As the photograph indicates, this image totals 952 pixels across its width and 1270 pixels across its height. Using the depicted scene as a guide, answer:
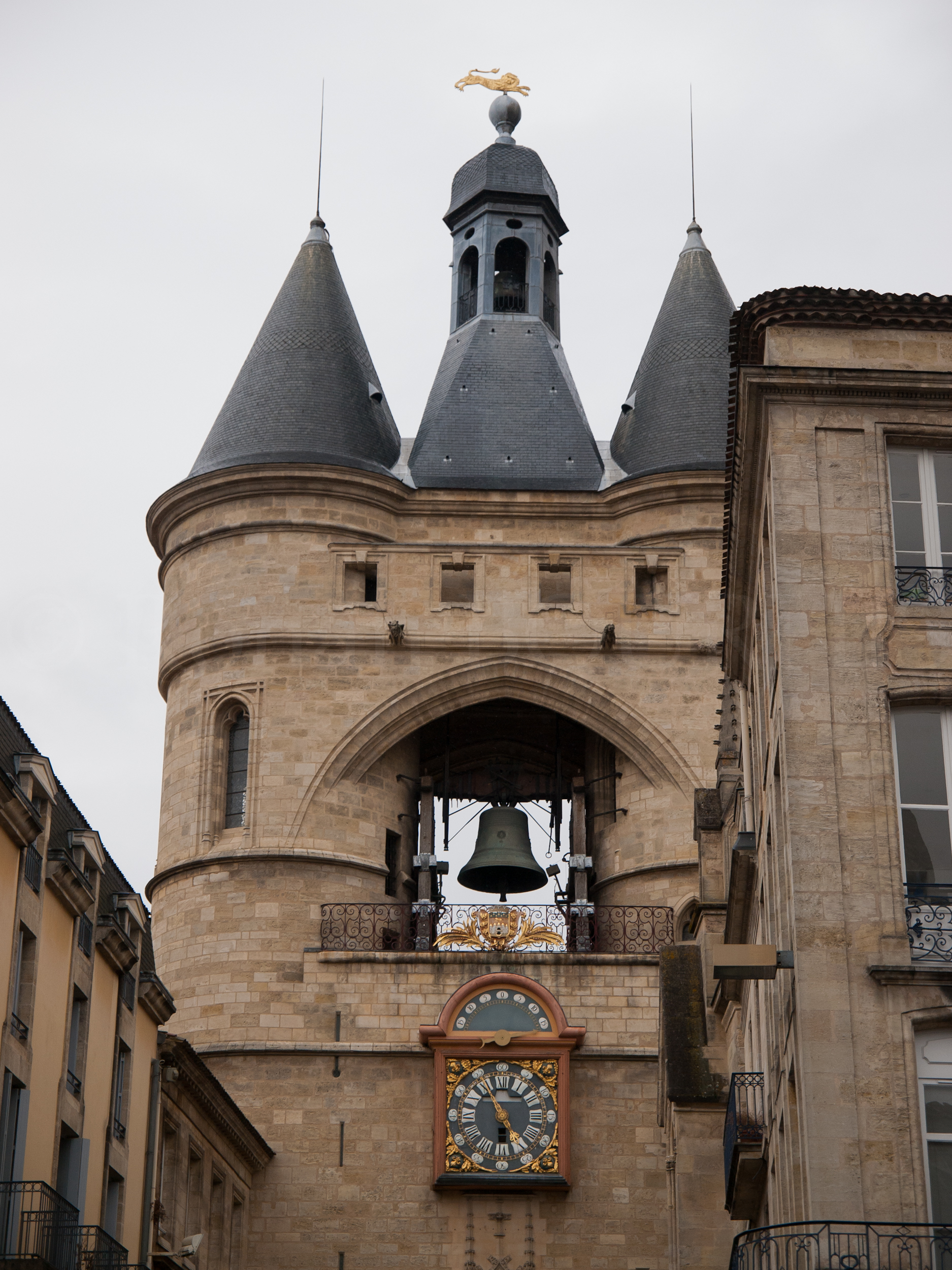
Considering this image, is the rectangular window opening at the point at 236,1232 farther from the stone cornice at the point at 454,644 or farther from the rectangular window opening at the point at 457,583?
the rectangular window opening at the point at 457,583

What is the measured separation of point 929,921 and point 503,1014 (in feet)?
49.7

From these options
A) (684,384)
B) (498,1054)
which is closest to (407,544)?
(684,384)

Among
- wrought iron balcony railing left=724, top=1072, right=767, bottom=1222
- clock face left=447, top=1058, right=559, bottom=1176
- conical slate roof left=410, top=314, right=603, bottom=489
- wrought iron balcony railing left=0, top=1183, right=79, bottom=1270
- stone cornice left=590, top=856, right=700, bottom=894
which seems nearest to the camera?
wrought iron balcony railing left=0, top=1183, right=79, bottom=1270

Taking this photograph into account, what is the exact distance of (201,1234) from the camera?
82.8ft

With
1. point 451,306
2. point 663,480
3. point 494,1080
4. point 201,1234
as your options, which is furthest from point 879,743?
point 451,306

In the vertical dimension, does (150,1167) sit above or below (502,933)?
below

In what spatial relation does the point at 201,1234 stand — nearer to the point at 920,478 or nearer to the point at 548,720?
the point at 548,720

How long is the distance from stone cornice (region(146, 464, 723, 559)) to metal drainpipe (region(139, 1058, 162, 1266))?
10655 mm

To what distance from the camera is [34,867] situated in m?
19.2

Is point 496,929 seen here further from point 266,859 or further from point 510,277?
point 510,277

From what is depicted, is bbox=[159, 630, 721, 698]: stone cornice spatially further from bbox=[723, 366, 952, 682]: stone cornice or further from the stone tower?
bbox=[723, 366, 952, 682]: stone cornice

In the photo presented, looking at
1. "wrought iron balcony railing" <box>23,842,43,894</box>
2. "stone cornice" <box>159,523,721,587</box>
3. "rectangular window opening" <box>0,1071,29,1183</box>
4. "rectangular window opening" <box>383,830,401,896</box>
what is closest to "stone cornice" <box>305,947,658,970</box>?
"rectangular window opening" <box>383,830,401,896</box>

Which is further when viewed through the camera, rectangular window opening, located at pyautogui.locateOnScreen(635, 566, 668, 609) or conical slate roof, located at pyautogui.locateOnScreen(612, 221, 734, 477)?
conical slate roof, located at pyautogui.locateOnScreen(612, 221, 734, 477)

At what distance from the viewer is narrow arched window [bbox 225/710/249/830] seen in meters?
31.1
